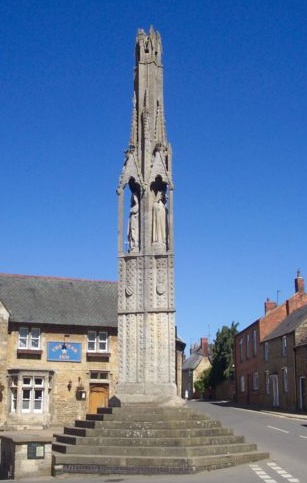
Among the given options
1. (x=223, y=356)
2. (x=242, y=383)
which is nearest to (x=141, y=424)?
(x=242, y=383)

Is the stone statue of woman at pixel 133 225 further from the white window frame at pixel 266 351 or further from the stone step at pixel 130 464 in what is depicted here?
the white window frame at pixel 266 351

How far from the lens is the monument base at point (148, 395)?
1581 cm

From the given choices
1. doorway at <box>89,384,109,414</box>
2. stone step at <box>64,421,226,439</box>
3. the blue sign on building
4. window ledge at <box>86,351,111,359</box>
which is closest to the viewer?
stone step at <box>64,421,226,439</box>

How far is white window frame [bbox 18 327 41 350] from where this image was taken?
34219 mm

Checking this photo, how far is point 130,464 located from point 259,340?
38.8 meters

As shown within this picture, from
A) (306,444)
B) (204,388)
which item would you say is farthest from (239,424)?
(204,388)

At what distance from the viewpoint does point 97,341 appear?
35594 mm

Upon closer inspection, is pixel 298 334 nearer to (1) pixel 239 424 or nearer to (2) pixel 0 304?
(1) pixel 239 424

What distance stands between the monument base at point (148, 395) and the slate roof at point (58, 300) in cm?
1914

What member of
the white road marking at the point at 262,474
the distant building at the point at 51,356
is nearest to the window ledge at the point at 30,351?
the distant building at the point at 51,356

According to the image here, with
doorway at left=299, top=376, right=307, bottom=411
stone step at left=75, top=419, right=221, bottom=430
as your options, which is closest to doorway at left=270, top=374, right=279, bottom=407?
doorway at left=299, top=376, right=307, bottom=411

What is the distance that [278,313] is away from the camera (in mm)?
50969

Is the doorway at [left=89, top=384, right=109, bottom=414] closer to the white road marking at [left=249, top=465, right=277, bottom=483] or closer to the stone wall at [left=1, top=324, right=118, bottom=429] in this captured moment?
the stone wall at [left=1, top=324, right=118, bottom=429]

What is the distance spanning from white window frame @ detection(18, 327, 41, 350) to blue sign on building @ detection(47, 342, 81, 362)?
2.36 ft
